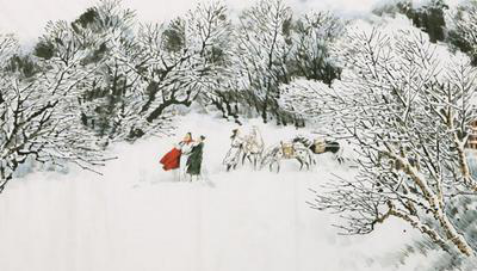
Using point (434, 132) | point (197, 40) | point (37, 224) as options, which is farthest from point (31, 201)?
point (434, 132)

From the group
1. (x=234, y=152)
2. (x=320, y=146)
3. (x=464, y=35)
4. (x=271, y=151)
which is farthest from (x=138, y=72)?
(x=464, y=35)

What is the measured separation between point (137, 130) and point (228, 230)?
45cm

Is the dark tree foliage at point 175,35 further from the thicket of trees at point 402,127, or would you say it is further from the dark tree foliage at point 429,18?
the dark tree foliage at point 429,18

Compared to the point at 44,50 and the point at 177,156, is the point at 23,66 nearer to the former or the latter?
the point at 44,50

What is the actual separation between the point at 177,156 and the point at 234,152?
7.6 inches

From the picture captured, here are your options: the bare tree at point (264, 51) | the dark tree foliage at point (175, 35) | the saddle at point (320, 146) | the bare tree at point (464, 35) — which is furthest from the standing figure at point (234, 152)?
the bare tree at point (464, 35)

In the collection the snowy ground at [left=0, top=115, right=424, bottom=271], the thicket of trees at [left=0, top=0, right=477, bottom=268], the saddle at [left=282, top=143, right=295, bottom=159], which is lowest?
the snowy ground at [left=0, top=115, right=424, bottom=271]

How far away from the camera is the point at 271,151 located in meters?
1.59

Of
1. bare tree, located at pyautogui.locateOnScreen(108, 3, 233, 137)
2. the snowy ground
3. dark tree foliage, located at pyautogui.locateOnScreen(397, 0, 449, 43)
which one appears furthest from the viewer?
dark tree foliage, located at pyautogui.locateOnScreen(397, 0, 449, 43)

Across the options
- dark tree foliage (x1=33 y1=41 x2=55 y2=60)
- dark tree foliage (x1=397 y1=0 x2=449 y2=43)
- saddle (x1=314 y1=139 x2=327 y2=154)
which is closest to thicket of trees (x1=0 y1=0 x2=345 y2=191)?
dark tree foliage (x1=33 y1=41 x2=55 y2=60)

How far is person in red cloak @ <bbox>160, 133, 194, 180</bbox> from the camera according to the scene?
153 centimetres

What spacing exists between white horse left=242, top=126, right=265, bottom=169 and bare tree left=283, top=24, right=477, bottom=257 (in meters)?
0.16

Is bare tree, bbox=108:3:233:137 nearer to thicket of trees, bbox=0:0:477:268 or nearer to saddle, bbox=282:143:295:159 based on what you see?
thicket of trees, bbox=0:0:477:268

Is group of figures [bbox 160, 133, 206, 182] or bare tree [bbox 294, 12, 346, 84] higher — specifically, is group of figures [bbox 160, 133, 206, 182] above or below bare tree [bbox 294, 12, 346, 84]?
below
